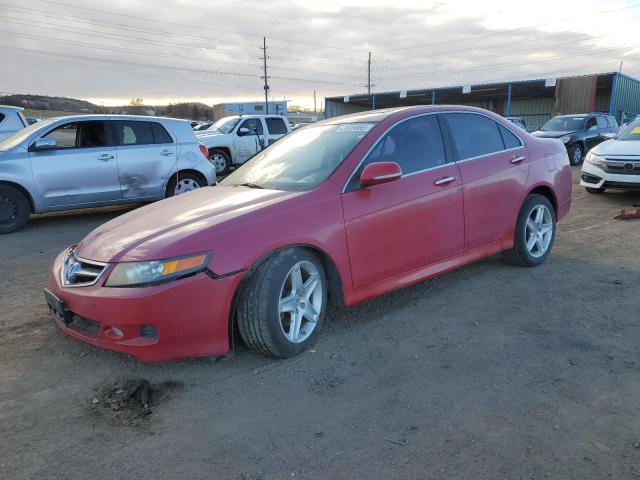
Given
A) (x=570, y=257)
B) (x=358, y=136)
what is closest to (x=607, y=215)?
(x=570, y=257)

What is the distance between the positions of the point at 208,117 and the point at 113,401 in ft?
261

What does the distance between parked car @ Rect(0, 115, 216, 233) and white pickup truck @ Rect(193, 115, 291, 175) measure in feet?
17.5

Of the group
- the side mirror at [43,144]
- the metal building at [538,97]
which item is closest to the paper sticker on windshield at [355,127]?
the side mirror at [43,144]

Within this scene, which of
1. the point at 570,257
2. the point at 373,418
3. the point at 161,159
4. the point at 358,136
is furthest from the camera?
the point at 161,159

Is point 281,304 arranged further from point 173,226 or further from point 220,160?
point 220,160

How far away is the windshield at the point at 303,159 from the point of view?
367 cm

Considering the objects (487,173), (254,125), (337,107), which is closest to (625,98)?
(337,107)

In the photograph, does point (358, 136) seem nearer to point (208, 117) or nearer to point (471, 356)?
point (471, 356)

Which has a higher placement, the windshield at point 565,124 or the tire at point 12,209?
the windshield at point 565,124

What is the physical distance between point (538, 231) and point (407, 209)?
1.96 m

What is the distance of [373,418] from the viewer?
2594mm

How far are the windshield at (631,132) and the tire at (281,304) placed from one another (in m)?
8.04

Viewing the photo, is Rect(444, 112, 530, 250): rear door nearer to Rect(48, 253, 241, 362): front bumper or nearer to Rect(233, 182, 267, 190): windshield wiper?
Rect(233, 182, 267, 190): windshield wiper

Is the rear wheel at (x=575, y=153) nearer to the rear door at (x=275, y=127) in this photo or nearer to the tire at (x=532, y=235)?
the rear door at (x=275, y=127)
